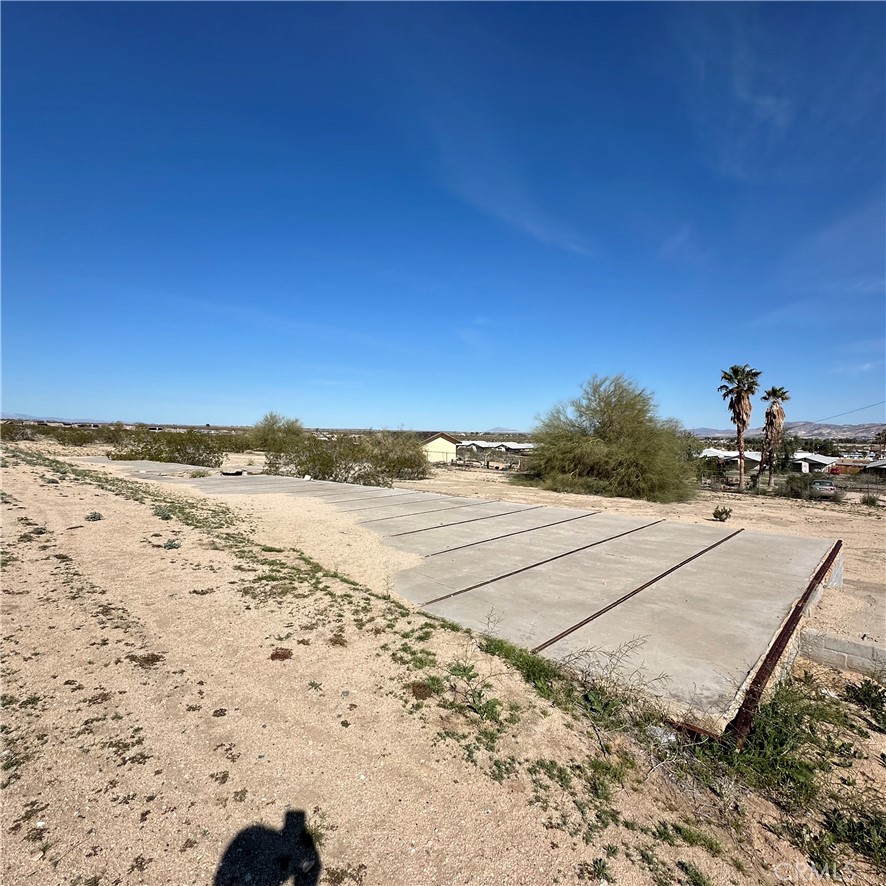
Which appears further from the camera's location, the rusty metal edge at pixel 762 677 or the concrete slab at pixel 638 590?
the concrete slab at pixel 638 590

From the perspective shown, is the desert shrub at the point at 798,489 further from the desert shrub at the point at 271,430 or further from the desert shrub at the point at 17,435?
the desert shrub at the point at 17,435

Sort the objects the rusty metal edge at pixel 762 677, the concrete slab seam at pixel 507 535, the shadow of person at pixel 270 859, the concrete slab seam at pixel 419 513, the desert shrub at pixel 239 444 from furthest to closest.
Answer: the desert shrub at pixel 239 444 < the concrete slab seam at pixel 419 513 < the concrete slab seam at pixel 507 535 < the rusty metal edge at pixel 762 677 < the shadow of person at pixel 270 859

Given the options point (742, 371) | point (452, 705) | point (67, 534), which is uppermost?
point (742, 371)

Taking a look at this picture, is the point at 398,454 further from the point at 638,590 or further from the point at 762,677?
the point at 762,677

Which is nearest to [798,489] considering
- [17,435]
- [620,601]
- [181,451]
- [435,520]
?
[435,520]

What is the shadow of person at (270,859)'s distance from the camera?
199 centimetres

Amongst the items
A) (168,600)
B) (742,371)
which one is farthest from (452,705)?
(742,371)

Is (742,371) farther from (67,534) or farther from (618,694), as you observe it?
(67,534)

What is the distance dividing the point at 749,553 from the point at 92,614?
9421 mm

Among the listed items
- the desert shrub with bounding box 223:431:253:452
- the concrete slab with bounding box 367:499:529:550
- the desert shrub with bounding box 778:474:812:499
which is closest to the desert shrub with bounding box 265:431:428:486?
the concrete slab with bounding box 367:499:529:550

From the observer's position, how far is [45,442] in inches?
1366

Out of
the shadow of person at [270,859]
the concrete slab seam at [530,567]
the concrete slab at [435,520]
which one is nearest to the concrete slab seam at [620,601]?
the concrete slab seam at [530,567]

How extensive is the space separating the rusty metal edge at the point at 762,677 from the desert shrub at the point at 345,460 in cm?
1715

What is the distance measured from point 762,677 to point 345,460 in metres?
19.7
